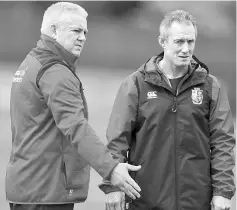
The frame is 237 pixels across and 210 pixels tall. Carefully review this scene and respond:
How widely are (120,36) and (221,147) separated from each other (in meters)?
9.45

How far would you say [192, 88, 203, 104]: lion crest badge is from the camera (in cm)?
452

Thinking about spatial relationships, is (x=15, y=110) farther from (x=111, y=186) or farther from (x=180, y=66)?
(x=180, y=66)

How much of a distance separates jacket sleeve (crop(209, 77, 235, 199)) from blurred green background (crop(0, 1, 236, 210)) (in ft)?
25.3

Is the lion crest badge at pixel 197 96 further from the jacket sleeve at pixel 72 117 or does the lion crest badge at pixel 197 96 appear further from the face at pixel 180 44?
the jacket sleeve at pixel 72 117

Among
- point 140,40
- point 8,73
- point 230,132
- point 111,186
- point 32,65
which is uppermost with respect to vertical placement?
point 140,40

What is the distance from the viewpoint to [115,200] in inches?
174

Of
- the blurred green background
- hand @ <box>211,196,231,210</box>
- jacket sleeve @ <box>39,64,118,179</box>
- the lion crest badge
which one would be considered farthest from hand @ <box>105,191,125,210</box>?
the blurred green background

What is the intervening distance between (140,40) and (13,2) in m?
2.49

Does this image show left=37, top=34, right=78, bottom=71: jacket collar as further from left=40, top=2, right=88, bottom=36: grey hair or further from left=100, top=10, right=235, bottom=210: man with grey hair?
left=100, top=10, right=235, bottom=210: man with grey hair

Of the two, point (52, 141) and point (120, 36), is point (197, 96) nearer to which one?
point (52, 141)

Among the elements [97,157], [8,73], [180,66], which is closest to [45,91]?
[97,157]

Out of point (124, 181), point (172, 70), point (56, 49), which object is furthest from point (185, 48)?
point (124, 181)

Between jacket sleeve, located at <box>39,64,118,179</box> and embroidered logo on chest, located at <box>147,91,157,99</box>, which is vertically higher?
embroidered logo on chest, located at <box>147,91,157,99</box>

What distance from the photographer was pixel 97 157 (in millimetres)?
4094
